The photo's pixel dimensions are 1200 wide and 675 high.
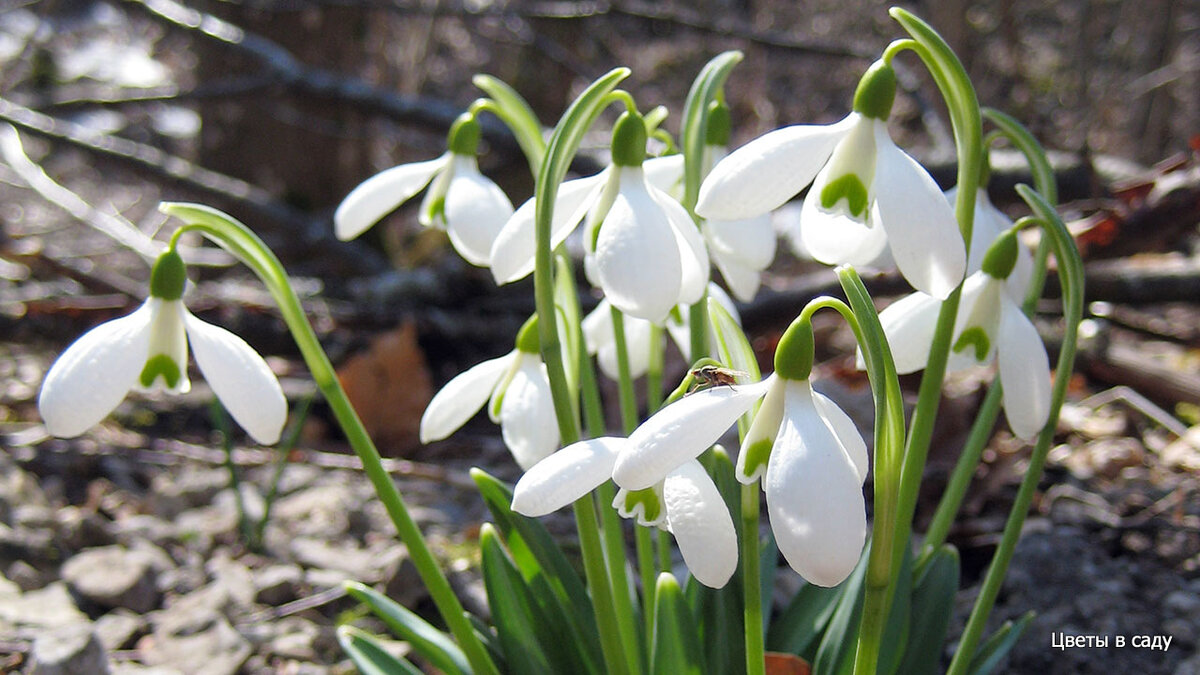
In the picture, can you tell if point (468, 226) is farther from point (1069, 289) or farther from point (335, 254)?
point (335, 254)

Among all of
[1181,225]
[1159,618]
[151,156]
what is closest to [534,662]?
[1159,618]

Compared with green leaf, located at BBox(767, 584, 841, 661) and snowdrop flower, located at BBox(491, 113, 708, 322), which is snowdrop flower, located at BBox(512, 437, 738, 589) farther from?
green leaf, located at BBox(767, 584, 841, 661)

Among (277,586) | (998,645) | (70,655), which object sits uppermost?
(70,655)

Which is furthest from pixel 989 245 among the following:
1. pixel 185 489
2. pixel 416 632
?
pixel 185 489

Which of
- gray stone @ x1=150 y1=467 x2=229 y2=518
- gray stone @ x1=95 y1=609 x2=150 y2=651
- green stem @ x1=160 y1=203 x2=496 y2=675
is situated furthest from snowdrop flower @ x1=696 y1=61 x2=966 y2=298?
gray stone @ x1=150 y1=467 x2=229 y2=518

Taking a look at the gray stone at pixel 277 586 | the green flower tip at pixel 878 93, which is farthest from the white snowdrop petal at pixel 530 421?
the gray stone at pixel 277 586

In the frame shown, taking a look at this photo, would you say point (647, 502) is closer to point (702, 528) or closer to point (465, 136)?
point (702, 528)

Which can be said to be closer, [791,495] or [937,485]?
[791,495]

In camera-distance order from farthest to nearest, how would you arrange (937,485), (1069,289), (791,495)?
(937,485) → (1069,289) → (791,495)
